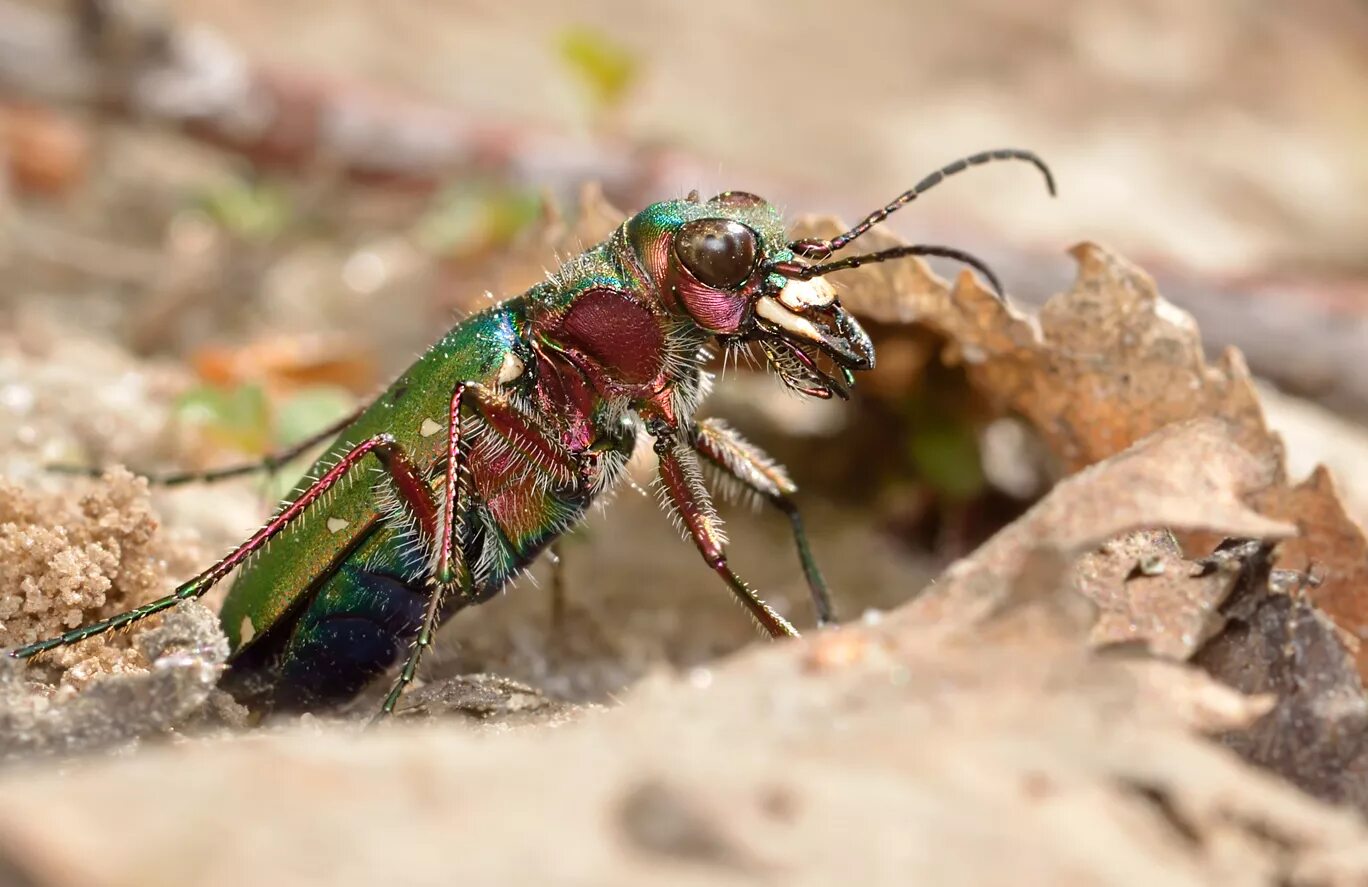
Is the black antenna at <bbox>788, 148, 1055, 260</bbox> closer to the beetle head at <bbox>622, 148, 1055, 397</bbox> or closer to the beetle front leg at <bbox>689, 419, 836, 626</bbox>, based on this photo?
the beetle head at <bbox>622, 148, 1055, 397</bbox>

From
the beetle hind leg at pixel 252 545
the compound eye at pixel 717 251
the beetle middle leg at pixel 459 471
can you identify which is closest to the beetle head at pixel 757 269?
the compound eye at pixel 717 251

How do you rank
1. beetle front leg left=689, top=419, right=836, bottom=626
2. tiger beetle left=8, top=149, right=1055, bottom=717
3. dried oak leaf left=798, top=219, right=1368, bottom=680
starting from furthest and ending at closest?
beetle front leg left=689, top=419, right=836, bottom=626
tiger beetle left=8, top=149, right=1055, bottom=717
dried oak leaf left=798, top=219, right=1368, bottom=680

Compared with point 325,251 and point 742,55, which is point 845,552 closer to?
point 325,251

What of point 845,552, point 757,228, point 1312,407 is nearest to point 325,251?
point 845,552

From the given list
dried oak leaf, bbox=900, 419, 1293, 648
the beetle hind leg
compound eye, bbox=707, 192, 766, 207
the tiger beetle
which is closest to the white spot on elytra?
the tiger beetle

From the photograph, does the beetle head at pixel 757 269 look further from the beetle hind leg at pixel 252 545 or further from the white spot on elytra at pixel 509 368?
the beetle hind leg at pixel 252 545

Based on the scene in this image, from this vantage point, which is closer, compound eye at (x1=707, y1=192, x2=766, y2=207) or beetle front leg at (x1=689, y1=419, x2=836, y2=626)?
compound eye at (x1=707, y1=192, x2=766, y2=207)

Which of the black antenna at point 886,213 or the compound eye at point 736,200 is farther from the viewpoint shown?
the compound eye at point 736,200

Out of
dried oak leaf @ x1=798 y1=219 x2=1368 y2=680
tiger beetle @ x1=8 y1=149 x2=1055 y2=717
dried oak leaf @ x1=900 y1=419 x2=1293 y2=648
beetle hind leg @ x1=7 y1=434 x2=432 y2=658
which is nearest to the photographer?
dried oak leaf @ x1=900 y1=419 x2=1293 y2=648

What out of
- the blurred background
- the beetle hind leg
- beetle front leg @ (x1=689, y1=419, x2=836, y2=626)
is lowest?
the beetle hind leg
